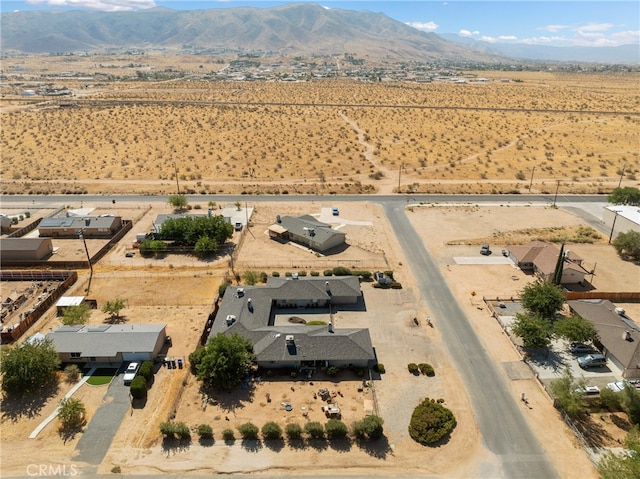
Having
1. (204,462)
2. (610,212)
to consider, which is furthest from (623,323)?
(204,462)

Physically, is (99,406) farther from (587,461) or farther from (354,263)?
(587,461)

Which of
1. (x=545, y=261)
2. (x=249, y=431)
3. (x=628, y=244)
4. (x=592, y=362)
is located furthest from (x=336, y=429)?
(x=628, y=244)

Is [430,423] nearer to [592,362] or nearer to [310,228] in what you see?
[592,362]

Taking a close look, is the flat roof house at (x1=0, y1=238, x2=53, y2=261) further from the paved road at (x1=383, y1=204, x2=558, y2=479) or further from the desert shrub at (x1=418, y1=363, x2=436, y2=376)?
the desert shrub at (x1=418, y1=363, x2=436, y2=376)

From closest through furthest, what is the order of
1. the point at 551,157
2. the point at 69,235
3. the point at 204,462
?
the point at 204,462 < the point at 69,235 < the point at 551,157

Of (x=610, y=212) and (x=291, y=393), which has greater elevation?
(x=610, y=212)

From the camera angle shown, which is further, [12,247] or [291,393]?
[12,247]

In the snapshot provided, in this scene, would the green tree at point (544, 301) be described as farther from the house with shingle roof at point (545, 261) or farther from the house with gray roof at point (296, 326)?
the house with gray roof at point (296, 326)
